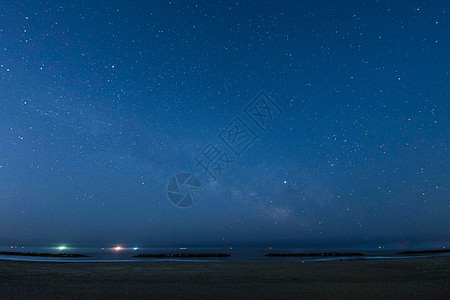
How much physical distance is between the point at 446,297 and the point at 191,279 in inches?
397

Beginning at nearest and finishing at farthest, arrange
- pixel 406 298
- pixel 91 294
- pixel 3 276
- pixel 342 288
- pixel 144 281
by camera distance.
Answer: pixel 406 298 < pixel 91 294 < pixel 342 288 < pixel 144 281 < pixel 3 276

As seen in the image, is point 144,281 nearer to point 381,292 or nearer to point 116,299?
point 116,299

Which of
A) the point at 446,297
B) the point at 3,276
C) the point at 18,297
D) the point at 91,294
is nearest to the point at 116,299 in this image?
the point at 91,294

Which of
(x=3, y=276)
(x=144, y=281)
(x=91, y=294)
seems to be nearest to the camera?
(x=91, y=294)

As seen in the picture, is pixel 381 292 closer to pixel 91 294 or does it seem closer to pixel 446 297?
pixel 446 297

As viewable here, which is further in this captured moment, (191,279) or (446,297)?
(191,279)

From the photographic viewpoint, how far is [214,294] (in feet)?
33.0

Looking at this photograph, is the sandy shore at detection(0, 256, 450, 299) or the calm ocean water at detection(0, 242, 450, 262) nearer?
the sandy shore at detection(0, 256, 450, 299)

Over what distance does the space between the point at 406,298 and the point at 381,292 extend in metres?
1.11

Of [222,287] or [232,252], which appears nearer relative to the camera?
[222,287]

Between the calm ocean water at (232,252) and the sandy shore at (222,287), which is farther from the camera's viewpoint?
the calm ocean water at (232,252)

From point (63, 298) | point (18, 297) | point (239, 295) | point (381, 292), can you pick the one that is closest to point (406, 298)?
point (381, 292)

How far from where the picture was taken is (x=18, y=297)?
9.38 meters

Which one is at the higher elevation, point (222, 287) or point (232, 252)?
point (222, 287)
